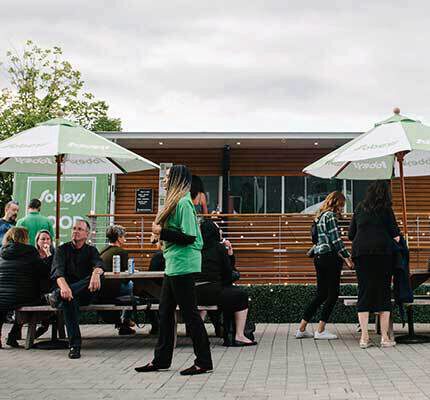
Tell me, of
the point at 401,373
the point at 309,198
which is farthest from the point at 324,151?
the point at 401,373

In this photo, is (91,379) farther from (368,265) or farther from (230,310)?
(368,265)

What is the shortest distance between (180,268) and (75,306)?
217 cm

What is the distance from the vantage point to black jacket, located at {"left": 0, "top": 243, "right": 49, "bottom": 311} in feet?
28.1

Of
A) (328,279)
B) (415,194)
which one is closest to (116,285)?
(328,279)

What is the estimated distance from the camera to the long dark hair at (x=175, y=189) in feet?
21.0

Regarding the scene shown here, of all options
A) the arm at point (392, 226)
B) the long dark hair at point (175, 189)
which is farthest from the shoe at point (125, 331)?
the long dark hair at point (175, 189)

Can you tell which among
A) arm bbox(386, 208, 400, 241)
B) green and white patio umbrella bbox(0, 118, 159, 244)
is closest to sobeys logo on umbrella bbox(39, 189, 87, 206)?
green and white patio umbrella bbox(0, 118, 159, 244)

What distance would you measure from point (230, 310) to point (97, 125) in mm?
31727

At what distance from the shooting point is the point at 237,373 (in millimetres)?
6516

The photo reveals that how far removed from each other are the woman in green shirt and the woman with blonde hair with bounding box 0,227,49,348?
268 cm

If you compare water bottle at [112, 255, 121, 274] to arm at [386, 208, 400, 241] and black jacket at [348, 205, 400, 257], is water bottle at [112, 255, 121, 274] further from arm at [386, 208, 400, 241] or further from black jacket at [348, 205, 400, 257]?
arm at [386, 208, 400, 241]

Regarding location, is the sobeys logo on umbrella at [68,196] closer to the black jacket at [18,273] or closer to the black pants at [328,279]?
the black jacket at [18,273]

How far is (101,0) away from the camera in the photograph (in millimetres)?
13359

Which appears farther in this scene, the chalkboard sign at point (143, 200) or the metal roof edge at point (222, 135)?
the chalkboard sign at point (143, 200)
